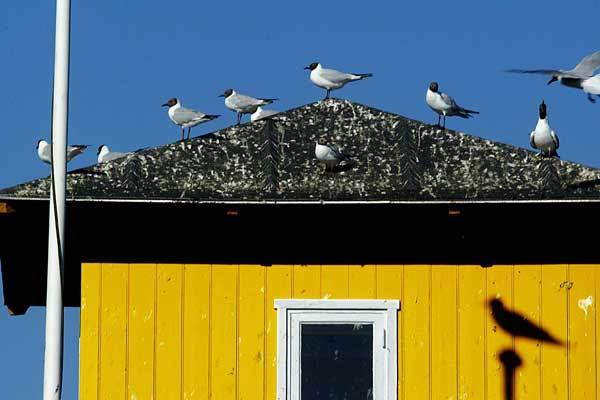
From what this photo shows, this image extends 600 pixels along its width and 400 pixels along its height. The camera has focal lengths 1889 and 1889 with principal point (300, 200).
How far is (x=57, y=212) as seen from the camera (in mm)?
12625

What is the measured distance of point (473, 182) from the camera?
14.4 m

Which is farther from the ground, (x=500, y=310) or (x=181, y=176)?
(x=181, y=176)

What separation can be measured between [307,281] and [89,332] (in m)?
1.67

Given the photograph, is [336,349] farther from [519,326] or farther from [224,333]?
[519,326]

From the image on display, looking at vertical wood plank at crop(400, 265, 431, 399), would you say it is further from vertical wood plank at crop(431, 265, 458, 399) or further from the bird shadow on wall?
the bird shadow on wall

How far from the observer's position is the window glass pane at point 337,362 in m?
14.0

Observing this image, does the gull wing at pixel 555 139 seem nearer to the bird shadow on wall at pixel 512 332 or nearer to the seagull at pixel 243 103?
the bird shadow on wall at pixel 512 332

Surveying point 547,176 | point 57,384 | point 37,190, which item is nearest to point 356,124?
point 547,176

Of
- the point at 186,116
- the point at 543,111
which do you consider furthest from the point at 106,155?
the point at 543,111

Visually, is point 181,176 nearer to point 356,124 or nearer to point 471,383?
point 356,124

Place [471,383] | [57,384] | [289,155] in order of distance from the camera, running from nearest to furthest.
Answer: [57,384]
[471,383]
[289,155]

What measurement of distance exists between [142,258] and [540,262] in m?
3.01

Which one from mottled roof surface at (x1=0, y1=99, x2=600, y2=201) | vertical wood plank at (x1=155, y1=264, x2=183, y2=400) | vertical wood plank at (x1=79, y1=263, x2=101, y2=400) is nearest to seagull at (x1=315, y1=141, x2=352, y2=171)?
mottled roof surface at (x1=0, y1=99, x2=600, y2=201)

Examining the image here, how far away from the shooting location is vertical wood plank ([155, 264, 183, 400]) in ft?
46.0
